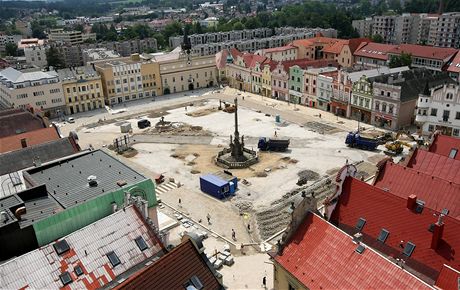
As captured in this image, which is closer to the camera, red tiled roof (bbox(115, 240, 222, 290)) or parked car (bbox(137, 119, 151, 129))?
red tiled roof (bbox(115, 240, 222, 290))

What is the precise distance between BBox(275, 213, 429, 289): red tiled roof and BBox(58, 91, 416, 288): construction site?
13.2 feet

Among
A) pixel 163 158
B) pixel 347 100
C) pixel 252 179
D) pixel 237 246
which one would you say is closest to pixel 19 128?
pixel 163 158

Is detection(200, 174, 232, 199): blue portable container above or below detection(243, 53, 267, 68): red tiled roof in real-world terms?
below

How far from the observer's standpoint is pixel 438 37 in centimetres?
18475

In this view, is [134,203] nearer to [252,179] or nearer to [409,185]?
[409,185]

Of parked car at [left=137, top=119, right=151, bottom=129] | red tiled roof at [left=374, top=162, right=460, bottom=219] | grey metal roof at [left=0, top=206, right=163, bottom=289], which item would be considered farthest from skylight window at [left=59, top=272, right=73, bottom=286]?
parked car at [left=137, top=119, right=151, bottom=129]

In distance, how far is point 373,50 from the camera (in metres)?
146

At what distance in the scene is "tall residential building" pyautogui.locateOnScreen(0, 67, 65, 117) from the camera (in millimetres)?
104938

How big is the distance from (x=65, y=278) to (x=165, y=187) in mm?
36701

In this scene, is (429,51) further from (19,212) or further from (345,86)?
(19,212)

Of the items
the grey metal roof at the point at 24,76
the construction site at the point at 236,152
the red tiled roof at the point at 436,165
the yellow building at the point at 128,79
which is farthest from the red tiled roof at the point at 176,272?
the yellow building at the point at 128,79

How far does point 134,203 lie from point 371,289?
20.3 meters

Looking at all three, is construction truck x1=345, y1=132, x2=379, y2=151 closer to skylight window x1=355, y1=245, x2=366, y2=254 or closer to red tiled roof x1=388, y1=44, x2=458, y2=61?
skylight window x1=355, y1=245, x2=366, y2=254

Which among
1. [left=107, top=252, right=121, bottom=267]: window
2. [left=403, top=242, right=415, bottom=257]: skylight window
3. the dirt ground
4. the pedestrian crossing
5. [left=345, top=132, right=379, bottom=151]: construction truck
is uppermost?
[left=107, top=252, right=121, bottom=267]: window
